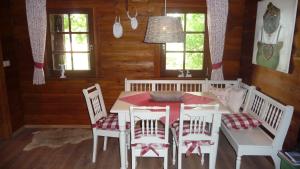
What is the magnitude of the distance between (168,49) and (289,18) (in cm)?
175

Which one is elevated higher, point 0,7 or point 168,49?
point 0,7

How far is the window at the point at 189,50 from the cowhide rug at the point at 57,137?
1570mm

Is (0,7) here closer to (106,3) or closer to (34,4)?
(34,4)

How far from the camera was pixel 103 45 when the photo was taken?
3730 millimetres

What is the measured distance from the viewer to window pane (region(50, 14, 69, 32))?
3703 millimetres

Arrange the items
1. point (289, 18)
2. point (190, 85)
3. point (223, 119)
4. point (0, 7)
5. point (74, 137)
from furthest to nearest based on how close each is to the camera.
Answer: point (190, 85) → point (74, 137) → point (0, 7) → point (223, 119) → point (289, 18)

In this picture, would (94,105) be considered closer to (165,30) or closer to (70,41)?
(165,30)

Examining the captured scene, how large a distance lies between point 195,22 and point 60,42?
2118 mm

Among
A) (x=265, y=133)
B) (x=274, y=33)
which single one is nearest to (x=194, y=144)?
(x=265, y=133)

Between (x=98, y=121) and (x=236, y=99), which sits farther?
(x=236, y=99)

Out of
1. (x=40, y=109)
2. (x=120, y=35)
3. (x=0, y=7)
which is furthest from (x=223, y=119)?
(x=0, y=7)

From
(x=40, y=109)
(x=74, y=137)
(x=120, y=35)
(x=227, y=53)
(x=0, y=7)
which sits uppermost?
(x=0, y=7)

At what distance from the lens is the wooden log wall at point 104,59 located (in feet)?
11.8

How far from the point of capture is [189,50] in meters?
3.81
